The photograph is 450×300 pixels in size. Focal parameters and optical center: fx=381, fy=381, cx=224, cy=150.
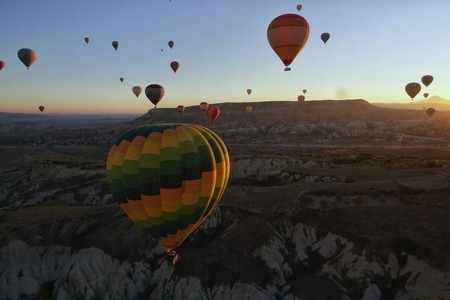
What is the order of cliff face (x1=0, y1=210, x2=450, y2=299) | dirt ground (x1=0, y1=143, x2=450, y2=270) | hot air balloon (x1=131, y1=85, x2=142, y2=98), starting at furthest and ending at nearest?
hot air balloon (x1=131, y1=85, x2=142, y2=98) → dirt ground (x1=0, y1=143, x2=450, y2=270) → cliff face (x1=0, y1=210, x2=450, y2=299)

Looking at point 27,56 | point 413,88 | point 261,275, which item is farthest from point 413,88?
point 27,56

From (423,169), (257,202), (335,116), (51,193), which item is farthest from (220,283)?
(335,116)

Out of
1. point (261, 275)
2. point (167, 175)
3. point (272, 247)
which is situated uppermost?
point (167, 175)

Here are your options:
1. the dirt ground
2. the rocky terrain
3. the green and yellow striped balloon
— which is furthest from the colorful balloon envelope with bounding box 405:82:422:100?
the green and yellow striped balloon

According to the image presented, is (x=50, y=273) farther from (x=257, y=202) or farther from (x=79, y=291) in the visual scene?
(x=257, y=202)

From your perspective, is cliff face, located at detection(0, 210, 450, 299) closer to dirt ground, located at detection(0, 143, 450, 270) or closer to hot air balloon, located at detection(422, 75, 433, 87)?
dirt ground, located at detection(0, 143, 450, 270)

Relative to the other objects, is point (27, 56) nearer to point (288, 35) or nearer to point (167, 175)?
point (288, 35)
